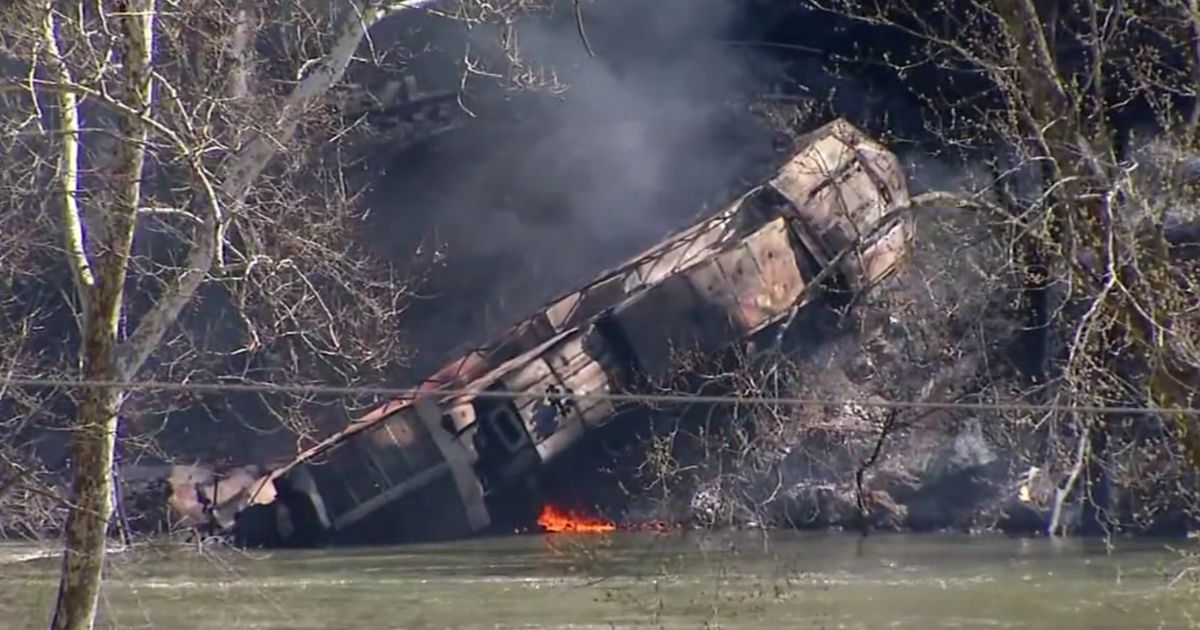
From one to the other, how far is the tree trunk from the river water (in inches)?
67.4

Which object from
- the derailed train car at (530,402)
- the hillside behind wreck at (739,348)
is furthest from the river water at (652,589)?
the derailed train car at (530,402)

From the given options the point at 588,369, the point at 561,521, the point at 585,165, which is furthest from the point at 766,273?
the point at 585,165

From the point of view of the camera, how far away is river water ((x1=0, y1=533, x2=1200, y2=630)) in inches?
763

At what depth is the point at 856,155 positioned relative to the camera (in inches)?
811

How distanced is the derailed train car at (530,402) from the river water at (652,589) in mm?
2136

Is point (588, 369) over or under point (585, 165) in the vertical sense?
under

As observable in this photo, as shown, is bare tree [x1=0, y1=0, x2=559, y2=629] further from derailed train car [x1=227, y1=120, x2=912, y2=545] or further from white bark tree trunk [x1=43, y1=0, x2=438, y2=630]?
derailed train car [x1=227, y1=120, x2=912, y2=545]

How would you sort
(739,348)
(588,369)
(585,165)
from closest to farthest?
(739,348)
(588,369)
(585,165)

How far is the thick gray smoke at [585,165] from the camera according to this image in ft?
118

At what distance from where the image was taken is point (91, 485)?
1353cm

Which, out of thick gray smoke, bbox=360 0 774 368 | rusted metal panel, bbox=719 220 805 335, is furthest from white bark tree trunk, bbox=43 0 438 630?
thick gray smoke, bbox=360 0 774 368

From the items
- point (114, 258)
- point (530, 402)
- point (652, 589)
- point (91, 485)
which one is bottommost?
point (652, 589)

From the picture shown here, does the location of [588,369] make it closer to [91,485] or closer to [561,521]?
[561,521]

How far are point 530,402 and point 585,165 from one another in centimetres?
918
